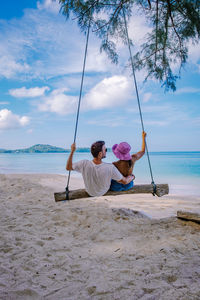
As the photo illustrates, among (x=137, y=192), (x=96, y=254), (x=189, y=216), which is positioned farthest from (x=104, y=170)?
(x=189, y=216)

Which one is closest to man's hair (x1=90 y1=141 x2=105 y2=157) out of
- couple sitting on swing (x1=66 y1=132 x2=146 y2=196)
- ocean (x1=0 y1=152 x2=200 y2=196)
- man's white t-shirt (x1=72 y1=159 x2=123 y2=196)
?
couple sitting on swing (x1=66 y1=132 x2=146 y2=196)

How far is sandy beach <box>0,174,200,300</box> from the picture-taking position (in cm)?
190

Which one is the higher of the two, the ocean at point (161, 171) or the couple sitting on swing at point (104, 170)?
the couple sitting on swing at point (104, 170)

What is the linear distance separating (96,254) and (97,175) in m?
0.93

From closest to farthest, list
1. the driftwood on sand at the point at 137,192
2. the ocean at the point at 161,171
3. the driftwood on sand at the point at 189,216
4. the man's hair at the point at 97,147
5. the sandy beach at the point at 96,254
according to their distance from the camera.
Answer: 1. the sandy beach at the point at 96,254
2. the man's hair at the point at 97,147
3. the driftwood on sand at the point at 137,192
4. the driftwood on sand at the point at 189,216
5. the ocean at the point at 161,171

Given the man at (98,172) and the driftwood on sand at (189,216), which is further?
the driftwood on sand at (189,216)

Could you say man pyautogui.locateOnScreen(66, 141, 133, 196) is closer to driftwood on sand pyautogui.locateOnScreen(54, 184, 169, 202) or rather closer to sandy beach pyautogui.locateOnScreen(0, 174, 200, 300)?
driftwood on sand pyautogui.locateOnScreen(54, 184, 169, 202)

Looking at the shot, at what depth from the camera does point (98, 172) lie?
3029 mm

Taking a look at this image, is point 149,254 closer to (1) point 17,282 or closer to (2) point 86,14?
(1) point 17,282

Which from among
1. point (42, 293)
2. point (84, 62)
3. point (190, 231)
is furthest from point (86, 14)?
point (42, 293)

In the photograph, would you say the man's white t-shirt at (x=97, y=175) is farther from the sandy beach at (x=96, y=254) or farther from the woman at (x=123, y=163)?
the sandy beach at (x=96, y=254)

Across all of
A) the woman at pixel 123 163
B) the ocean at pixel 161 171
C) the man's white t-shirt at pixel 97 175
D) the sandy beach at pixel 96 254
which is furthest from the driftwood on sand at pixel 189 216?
the ocean at pixel 161 171

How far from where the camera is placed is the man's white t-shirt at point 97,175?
3.01m

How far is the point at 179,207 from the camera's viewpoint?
5023 mm
